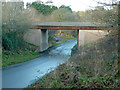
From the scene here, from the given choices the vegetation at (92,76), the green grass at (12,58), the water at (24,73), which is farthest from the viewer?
the green grass at (12,58)

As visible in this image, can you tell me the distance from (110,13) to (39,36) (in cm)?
3170

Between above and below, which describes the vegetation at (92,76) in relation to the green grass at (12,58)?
above

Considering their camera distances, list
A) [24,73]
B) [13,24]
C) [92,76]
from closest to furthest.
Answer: [92,76], [24,73], [13,24]

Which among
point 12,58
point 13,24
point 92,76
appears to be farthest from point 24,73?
point 13,24

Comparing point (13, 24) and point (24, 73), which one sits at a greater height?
point (13, 24)

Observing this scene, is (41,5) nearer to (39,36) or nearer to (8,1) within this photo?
(39,36)

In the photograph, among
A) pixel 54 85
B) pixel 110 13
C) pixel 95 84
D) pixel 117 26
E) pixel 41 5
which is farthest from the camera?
pixel 41 5

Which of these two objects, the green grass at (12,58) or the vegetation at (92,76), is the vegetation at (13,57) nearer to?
the green grass at (12,58)

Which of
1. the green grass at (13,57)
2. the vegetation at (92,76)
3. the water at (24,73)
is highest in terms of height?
the vegetation at (92,76)

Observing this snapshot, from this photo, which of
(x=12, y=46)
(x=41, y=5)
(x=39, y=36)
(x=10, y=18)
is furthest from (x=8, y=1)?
(x=41, y=5)

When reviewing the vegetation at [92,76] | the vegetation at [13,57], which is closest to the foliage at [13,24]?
the vegetation at [13,57]

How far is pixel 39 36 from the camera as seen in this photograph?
40.7 m

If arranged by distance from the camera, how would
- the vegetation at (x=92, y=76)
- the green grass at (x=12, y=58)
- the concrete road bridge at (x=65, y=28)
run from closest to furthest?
the vegetation at (x=92, y=76) < the green grass at (x=12, y=58) < the concrete road bridge at (x=65, y=28)

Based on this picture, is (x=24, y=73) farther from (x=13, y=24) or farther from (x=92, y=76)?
(x=13, y=24)
